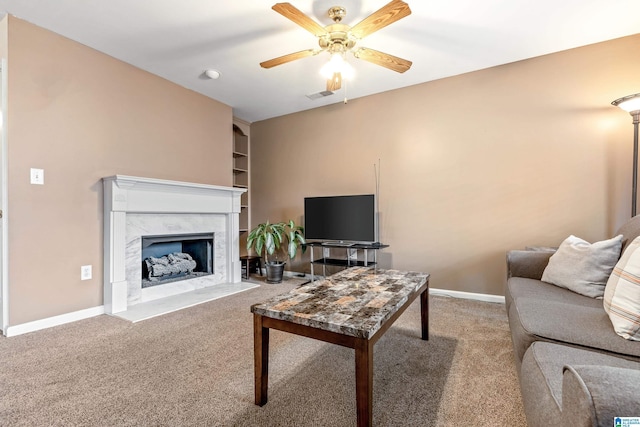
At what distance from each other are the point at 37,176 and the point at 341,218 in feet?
9.59

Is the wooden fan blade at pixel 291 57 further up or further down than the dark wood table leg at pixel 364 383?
further up

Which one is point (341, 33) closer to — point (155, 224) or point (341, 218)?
point (341, 218)

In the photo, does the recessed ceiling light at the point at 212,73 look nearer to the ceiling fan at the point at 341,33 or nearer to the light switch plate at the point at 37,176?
the ceiling fan at the point at 341,33

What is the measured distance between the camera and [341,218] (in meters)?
→ 3.70

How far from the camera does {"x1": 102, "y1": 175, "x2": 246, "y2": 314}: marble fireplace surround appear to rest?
2.79m

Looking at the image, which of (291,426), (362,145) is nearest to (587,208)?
(362,145)

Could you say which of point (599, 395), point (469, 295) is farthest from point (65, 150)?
point (469, 295)

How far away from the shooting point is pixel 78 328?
2424 millimetres

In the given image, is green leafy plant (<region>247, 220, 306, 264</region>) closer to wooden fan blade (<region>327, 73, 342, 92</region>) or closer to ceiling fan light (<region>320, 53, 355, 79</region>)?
wooden fan blade (<region>327, 73, 342, 92</region>)

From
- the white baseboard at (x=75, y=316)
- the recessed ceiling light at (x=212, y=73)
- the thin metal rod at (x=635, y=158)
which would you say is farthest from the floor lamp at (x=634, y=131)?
the recessed ceiling light at (x=212, y=73)

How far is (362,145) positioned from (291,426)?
322 cm

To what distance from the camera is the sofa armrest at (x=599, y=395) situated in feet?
1.85

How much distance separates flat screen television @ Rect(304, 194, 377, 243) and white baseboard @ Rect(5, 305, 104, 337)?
237 cm

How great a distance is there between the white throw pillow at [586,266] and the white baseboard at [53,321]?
12.5 ft
